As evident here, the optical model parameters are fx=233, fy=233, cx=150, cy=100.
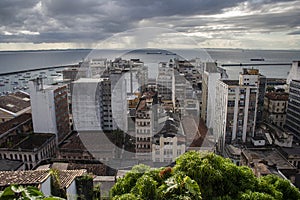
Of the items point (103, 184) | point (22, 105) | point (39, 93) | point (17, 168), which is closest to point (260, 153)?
point (103, 184)

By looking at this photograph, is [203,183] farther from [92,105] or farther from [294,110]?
[294,110]

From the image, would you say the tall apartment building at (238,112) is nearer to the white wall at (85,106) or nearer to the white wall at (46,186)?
the white wall at (85,106)

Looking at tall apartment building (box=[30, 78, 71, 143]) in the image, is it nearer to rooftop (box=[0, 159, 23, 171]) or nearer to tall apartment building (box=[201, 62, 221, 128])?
rooftop (box=[0, 159, 23, 171])

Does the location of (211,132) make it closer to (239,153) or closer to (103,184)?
(239,153)

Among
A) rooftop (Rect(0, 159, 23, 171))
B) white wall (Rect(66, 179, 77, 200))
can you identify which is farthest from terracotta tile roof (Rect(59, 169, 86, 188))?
rooftop (Rect(0, 159, 23, 171))

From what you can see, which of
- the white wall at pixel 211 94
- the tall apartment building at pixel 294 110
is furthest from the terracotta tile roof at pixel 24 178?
the tall apartment building at pixel 294 110
